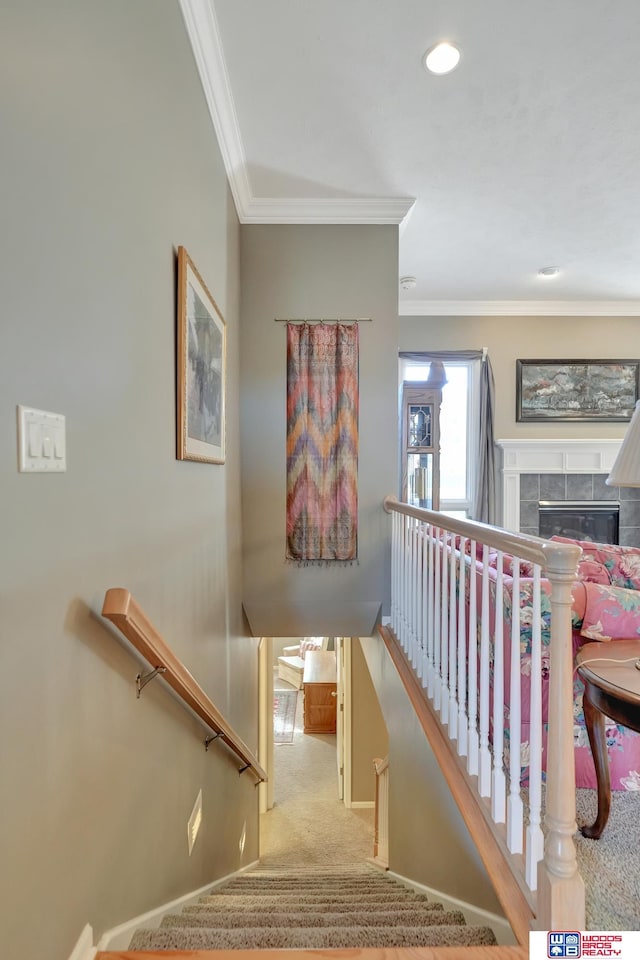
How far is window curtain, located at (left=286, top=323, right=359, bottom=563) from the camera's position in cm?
324

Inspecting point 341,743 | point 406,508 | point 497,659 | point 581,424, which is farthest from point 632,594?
point 341,743

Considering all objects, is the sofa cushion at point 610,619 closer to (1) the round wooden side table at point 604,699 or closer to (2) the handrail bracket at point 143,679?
(1) the round wooden side table at point 604,699

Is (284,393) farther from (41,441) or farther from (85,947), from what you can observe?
(85,947)

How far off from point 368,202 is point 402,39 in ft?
3.82

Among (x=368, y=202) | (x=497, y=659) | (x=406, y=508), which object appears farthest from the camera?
(x=368, y=202)

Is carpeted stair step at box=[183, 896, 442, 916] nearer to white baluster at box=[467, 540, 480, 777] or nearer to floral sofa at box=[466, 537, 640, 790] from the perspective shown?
white baluster at box=[467, 540, 480, 777]

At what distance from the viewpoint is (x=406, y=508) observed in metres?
2.69

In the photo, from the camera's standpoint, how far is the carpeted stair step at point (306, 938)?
1144 millimetres

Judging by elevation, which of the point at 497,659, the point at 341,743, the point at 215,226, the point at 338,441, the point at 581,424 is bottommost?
the point at 341,743

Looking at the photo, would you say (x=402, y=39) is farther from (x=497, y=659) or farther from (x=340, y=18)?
(x=497, y=659)

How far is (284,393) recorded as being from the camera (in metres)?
3.27

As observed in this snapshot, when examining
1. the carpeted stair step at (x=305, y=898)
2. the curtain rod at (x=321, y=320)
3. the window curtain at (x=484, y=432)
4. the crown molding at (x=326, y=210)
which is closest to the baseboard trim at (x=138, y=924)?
the carpeted stair step at (x=305, y=898)

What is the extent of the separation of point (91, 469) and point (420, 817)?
7.22ft

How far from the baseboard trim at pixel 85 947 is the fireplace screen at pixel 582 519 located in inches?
197
